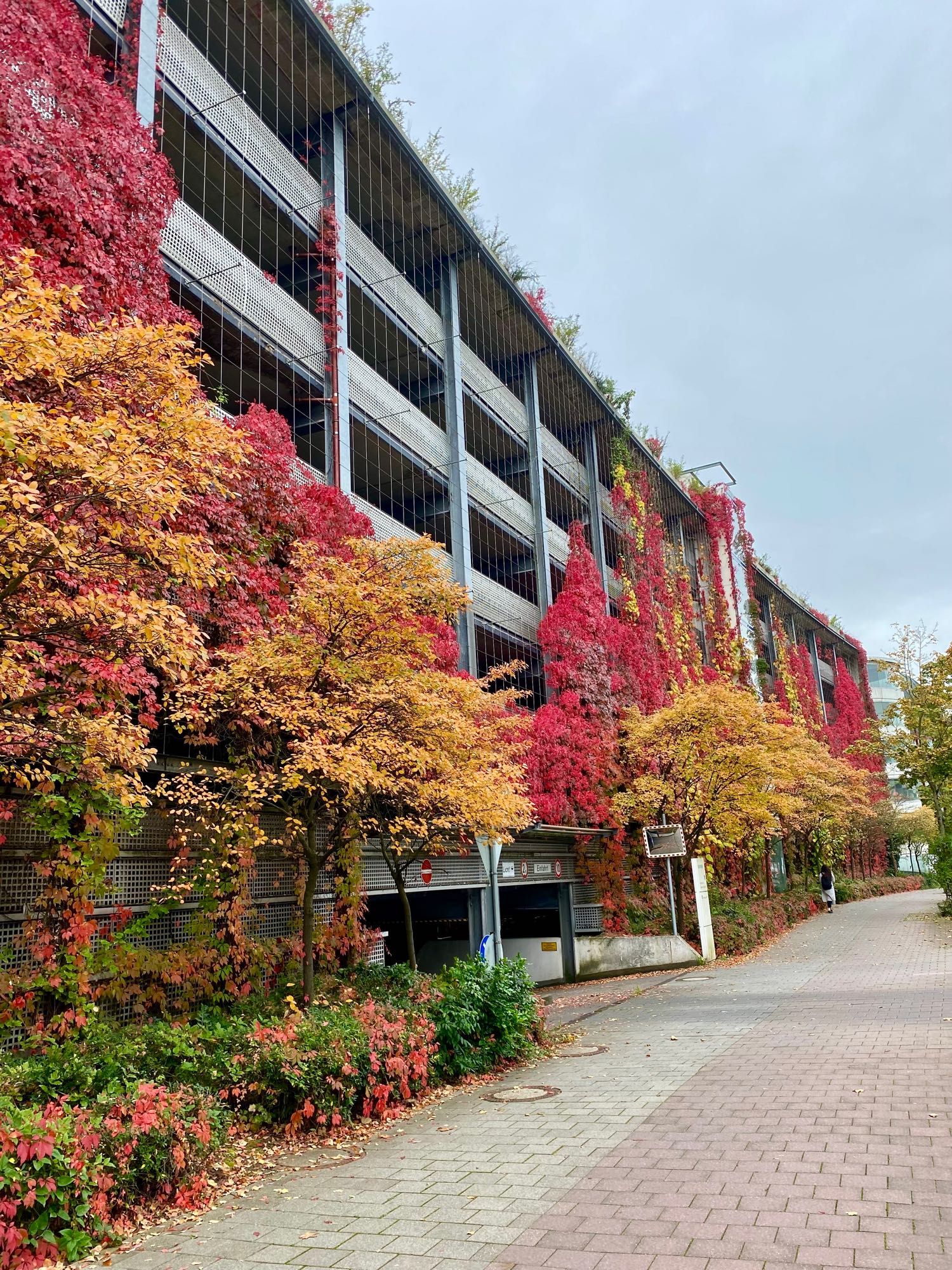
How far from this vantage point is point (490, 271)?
25812mm

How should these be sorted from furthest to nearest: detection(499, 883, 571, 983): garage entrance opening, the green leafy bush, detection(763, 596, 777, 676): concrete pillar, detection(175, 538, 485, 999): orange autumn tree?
detection(763, 596, 777, 676): concrete pillar, detection(499, 883, 571, 983): garage entrance opening, detection(175, 538, 485, 999): orange autumn tree, the green leafy bush

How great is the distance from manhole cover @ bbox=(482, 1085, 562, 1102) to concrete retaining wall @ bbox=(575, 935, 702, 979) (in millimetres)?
12631

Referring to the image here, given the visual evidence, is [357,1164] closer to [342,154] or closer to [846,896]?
[342,154]

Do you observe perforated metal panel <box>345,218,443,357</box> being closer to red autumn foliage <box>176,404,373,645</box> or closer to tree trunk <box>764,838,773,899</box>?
red autumn foliage <box>176,404,373,645</box>

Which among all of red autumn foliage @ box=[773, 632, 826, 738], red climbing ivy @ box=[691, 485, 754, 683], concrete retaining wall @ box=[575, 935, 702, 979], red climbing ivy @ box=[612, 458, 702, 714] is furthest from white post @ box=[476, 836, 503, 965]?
red autumn foliage @ box=[773, 632, 826, 738]

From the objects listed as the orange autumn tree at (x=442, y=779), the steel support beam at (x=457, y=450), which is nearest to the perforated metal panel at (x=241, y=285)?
the steel support beam at (x=457, y=450)

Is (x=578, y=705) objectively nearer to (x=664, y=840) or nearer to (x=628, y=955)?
(x=664, y=840)

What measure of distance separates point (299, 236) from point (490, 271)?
763cm

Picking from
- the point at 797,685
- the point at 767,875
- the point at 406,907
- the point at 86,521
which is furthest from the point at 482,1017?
the point at 797,685

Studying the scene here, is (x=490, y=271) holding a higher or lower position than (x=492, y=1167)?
higher

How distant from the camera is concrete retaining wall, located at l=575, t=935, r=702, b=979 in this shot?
2127 cm

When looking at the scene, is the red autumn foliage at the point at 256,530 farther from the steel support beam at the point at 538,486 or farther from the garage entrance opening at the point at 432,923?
the steel support beam at the point at 538,486

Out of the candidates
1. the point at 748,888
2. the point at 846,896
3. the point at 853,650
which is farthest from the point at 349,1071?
the point at 853,650

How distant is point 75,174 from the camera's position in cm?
1012
